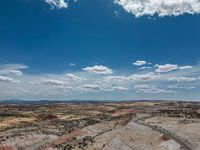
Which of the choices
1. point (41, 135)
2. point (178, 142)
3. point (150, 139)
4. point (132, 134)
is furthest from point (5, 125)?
point (178, 142)

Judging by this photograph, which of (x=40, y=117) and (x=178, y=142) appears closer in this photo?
(x=178, y=142)

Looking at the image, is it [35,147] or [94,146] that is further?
[35,147]

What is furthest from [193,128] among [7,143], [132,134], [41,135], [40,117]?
[40,117]

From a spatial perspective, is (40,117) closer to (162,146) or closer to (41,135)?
(41,135)

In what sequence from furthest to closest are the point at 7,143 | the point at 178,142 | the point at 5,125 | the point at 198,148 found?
the point at 5,125 < the point at 7,143 < the point at 178,142 < the point at 198,148

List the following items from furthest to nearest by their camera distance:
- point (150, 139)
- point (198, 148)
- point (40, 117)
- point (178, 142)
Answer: point (40, 117)
point (150, 139)
point (178, 142)
point (198, 148)

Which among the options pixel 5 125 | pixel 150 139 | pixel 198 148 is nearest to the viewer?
pixel 198 148

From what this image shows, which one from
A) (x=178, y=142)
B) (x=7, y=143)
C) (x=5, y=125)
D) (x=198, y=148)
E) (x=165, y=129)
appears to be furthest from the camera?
(x=5, y=125)

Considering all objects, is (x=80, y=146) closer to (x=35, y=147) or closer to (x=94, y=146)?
(x=94, y=146)
